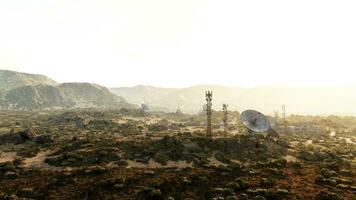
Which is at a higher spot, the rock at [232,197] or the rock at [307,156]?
the rock at [232,197]

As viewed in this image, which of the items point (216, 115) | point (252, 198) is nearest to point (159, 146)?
point (252, 198)

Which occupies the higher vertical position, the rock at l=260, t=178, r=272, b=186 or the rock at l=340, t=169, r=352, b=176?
the rock at l=260, t=178, r=272, b=186

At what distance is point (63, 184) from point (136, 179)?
8595mm

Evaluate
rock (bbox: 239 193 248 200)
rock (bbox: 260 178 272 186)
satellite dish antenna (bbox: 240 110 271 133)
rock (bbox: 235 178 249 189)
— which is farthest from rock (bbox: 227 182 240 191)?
satellite dish antenna (bbox: 240 110 271 133)

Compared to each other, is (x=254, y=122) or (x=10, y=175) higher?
(x=254, y=122)

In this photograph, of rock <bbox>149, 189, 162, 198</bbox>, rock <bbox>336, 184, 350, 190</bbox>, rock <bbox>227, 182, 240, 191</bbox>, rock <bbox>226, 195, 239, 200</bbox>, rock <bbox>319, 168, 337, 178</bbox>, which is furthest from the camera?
rock <bbox>319, 168, 337, 178</bbox>

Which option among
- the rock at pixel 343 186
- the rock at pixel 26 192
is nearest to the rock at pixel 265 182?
the rock at pixel 343 186

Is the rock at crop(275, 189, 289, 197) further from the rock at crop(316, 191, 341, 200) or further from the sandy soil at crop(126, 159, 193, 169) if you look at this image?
the sandy soil at crop(126, 159, 193, 169)

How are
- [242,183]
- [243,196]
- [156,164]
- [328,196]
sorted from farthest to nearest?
1. [156,164]
2. [242,183]
3. [328,196]
4. [243,196]

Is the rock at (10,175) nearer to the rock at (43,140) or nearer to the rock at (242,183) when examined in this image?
the rock at (43,140)

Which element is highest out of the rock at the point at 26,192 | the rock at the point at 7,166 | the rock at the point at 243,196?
the rock at the point at 7,166

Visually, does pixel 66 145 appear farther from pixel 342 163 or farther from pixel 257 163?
pixel 342 163

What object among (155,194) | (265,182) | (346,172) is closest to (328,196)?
A: (265,182)

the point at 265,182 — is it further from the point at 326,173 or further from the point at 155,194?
the point at 155,194
